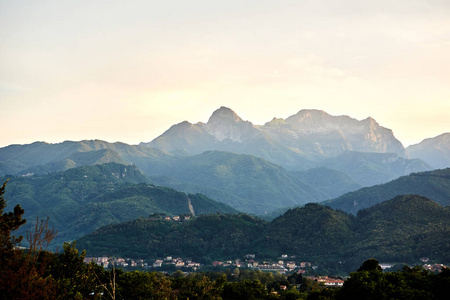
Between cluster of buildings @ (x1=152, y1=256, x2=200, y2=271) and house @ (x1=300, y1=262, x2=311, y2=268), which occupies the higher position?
cluster of buildings @ (x1=152, y1=256, x2=200, y2=271)

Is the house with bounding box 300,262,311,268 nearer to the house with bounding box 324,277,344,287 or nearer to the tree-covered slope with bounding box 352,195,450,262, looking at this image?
the tree-covered slope with bounding box 352,195,450,262

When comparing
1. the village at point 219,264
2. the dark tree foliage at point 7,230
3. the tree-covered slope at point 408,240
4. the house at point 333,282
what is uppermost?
the dark tree foliage at point 7,230

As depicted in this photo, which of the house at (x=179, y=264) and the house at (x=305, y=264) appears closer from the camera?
the house at (x=305, y=264)

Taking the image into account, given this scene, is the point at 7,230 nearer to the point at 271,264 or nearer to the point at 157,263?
the point at 271,264

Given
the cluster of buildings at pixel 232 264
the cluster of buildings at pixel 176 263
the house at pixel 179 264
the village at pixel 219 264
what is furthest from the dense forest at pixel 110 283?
the house at pixel 179 264

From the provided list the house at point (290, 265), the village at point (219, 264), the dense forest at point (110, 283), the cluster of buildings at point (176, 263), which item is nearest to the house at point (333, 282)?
the village at point (219, 264)

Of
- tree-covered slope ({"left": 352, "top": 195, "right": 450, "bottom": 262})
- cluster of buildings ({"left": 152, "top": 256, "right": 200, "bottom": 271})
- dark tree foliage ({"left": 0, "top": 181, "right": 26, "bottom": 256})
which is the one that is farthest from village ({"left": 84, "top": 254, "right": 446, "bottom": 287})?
dark tree foliage ({"left": 0, "top": 181, "right": 26, "bottom": 256})

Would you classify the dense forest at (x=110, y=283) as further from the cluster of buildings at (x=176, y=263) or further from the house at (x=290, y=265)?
the cluster of buildings at (x=176, y=263)

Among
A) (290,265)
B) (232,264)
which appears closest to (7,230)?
(290,265)

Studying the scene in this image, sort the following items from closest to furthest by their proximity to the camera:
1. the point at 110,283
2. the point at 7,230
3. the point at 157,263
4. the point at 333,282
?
the point at 110,283 → the point at 7,230 → the point at 333,282 → the point at 157,263

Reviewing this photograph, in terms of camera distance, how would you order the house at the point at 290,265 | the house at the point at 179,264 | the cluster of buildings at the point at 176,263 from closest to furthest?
the house at the point at 290,265 → the cluster of buildings at the point at 176,263 → the house at the point at 179,264

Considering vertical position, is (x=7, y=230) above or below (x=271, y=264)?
above

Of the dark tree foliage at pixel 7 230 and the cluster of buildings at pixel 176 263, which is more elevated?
the dark tree foliage at pixel 7 230

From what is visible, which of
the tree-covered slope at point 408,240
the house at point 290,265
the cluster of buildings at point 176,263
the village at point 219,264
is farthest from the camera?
the cluster of buildings at point 176,263
